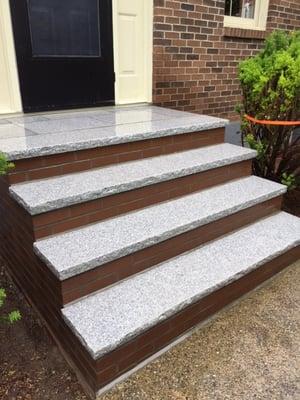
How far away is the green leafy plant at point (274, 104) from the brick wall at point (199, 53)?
35.8 inches

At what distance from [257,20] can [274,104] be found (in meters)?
2.30

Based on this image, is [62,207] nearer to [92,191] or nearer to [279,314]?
[92,191]

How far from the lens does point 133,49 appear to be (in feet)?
11.7

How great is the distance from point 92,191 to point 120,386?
0.99 metres

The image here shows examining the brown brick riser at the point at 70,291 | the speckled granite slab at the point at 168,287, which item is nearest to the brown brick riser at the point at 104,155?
the brown brick riser at the point at 70,291

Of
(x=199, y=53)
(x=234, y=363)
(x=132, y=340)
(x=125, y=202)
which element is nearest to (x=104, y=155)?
(x=125, y=202)

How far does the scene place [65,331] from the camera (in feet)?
5.80

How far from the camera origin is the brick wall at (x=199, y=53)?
360 cm

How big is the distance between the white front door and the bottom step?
2.01 meters

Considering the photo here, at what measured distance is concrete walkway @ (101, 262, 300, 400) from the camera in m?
1.63

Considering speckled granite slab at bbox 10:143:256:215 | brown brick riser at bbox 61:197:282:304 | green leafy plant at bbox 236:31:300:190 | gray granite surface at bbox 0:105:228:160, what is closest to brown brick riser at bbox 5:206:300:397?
brown brick riser at bbox 61:197:282:304

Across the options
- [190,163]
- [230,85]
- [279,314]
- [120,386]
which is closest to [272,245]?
[279,314]

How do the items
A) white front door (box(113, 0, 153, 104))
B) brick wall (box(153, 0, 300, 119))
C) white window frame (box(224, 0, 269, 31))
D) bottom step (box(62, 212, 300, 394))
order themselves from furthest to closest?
white window frame (box(224, 0, 269, 31)) → brick wall (box(153, 0, 300, 119)) → white front door (box(113, 0, 153, 104)) → bottom step (box(62, 212, 300, 394))

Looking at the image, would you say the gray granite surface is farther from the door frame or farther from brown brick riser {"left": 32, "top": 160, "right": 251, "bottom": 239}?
brown brick riser {"left": 32, "top": 160, "right": 251, "bottom": 239}
